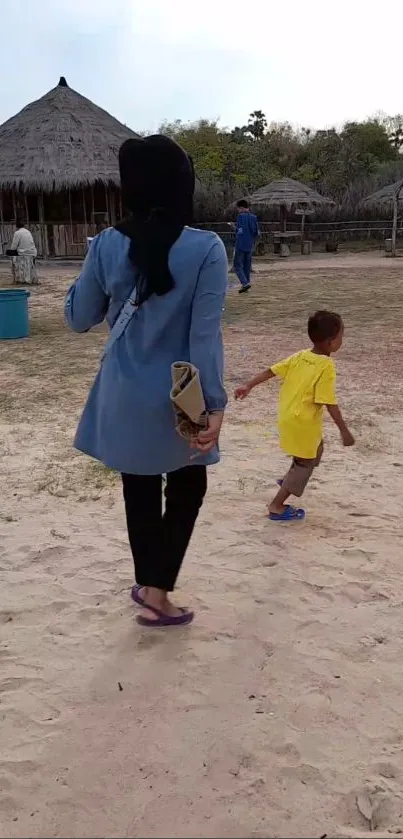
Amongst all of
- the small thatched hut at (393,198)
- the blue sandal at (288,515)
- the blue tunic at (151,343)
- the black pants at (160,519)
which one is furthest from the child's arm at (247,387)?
the small thatched hut at (393,198)

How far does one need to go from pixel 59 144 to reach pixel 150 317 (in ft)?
62.7

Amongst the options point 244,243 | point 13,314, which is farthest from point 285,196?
point 13,314

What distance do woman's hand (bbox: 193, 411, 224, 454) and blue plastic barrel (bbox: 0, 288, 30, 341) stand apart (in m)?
6.23

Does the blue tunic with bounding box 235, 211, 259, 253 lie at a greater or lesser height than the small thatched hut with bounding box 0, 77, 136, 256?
lesser

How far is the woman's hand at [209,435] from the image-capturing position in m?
2.08

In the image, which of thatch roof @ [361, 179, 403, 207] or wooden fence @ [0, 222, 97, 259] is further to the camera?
thatch roof @ [361, 179, 403, 207]

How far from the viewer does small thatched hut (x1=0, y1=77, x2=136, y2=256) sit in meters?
18.9

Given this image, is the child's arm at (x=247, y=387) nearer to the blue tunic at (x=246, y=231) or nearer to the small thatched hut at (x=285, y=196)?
the blue tunic at (x=246, y=231)

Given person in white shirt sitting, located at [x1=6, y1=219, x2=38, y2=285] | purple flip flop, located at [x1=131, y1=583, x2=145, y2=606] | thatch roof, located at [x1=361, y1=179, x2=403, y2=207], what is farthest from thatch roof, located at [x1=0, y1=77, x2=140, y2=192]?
purple flip flop, located at [x1=131, y1=583, x2=145, y2=606]

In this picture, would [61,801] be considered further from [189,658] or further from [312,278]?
[312,278]

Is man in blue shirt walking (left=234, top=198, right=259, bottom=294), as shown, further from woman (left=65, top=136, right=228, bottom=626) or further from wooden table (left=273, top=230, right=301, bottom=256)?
woman (left=65, top=136, right=228, bottom=626)

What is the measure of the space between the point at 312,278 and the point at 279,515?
11813mm

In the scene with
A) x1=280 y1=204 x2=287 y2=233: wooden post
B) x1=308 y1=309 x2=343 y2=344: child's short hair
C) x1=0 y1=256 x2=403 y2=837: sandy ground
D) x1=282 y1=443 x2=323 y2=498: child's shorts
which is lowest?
x1=0 y1=256 x2=403 y2=837: sandy ground

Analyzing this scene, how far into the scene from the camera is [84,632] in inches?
97.3
